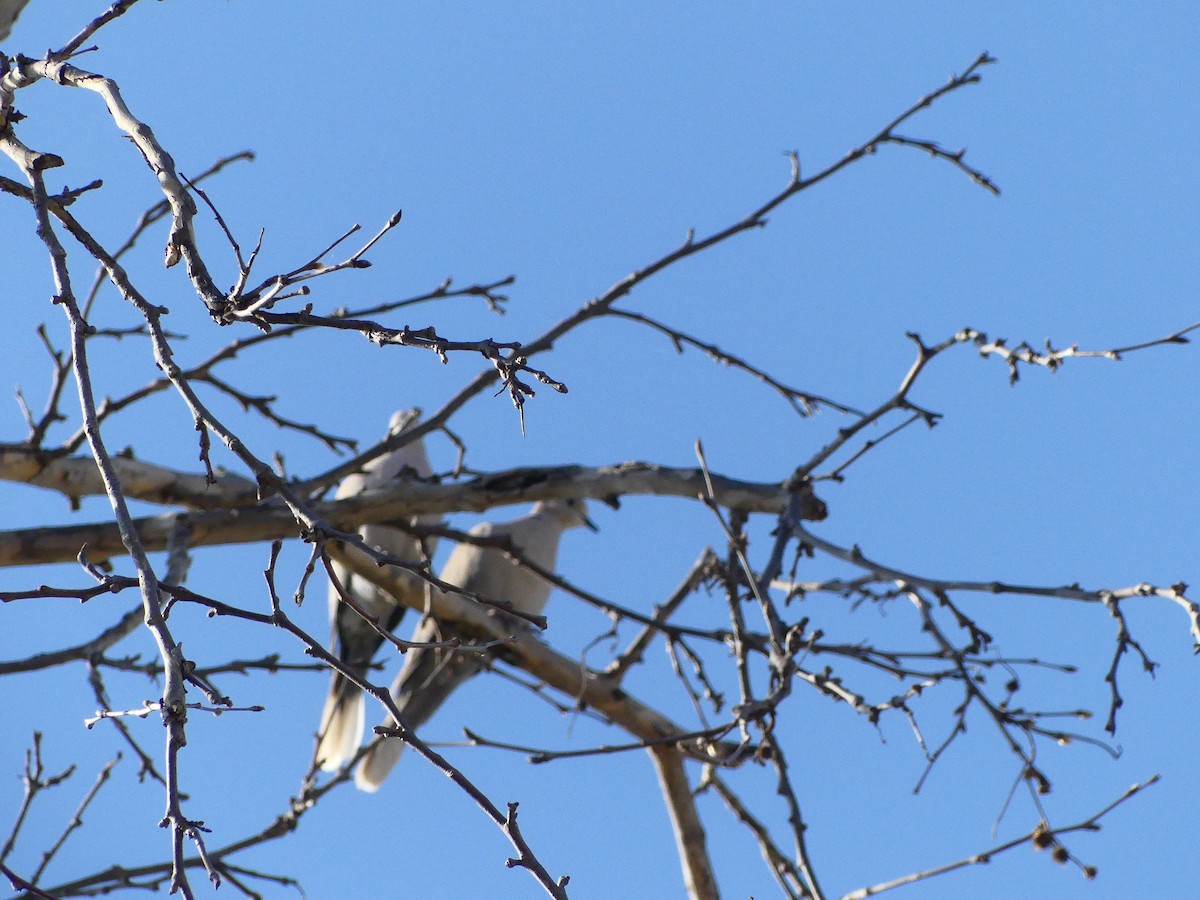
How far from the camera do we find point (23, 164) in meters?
1.40

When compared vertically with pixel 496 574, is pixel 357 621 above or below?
below

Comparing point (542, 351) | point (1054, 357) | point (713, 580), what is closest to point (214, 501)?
point (542, 351)

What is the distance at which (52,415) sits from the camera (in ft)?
9.76

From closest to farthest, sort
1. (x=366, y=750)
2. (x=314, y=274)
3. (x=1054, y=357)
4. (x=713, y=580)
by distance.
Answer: (x=314, y=274)
(x=1054, y=357)
(x=366, y=750)
(x=713, y=580)

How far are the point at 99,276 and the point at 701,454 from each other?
65.7 inches

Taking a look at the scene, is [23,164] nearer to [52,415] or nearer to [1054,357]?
[52,415]

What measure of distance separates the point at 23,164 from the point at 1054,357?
198 cm

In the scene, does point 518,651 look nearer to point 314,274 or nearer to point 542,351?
point 542,351

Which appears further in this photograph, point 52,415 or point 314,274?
point 52,415

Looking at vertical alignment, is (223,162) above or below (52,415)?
above

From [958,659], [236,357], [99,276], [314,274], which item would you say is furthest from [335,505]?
[314,274]

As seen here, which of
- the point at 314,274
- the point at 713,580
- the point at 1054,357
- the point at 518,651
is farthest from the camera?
the point at 518,651

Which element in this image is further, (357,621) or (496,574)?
(496,574)

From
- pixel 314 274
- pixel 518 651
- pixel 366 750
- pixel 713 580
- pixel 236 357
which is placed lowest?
pixel 314 274
